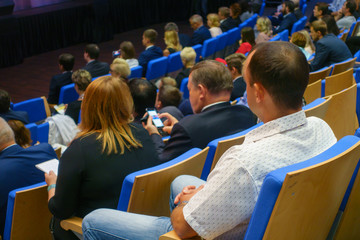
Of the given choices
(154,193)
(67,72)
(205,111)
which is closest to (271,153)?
(154,193)

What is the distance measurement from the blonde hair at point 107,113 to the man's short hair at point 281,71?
87cm

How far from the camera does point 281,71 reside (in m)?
1.43

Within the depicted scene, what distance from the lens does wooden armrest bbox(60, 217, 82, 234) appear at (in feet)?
6.66

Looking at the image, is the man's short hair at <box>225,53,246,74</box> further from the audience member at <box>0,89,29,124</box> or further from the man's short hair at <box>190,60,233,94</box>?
the audience member at <box>0,89,29,124</box>

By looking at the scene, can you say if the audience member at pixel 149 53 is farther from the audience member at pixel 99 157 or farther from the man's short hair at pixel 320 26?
the audience member at pixel 99 157

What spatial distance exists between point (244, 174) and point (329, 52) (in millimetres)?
4482

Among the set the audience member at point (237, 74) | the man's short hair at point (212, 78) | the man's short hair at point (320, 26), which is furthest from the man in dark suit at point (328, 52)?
the man's short hair at point (212, 78)

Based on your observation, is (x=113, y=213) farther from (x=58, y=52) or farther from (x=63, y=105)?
(x=58, y=52)

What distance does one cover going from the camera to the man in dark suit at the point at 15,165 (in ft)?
8.23

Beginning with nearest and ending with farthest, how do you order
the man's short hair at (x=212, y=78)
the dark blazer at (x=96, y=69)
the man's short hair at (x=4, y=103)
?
the man's short hair at (x=212, y=78), the man's short hair at (x=4, y=103), the dark blazer at (x=96, y=69)

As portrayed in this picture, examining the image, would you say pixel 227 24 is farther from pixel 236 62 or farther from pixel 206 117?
pixel 206 117

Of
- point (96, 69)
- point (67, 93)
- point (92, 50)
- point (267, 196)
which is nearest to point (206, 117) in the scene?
point (267, 196)

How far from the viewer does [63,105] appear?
17.3ft

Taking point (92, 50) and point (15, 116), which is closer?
point (15, 116)
